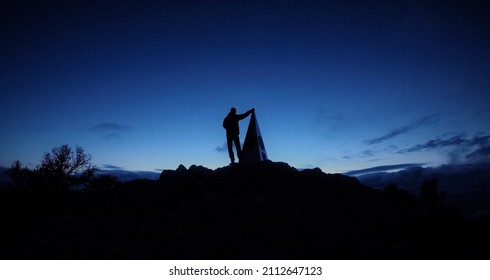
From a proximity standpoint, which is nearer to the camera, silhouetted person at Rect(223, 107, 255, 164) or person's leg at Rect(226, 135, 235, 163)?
silhouetted person at Rect(223, 107, 255, 164)

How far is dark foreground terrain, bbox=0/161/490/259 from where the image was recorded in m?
6.57

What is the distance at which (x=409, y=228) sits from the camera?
392 inches

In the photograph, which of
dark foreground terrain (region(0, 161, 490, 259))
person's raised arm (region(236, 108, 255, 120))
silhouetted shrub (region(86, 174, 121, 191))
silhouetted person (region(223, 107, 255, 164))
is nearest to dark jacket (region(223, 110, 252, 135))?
silhouetted person (region(223, 107, 255, 164))

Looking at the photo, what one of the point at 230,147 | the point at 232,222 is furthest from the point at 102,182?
the point at 232,222

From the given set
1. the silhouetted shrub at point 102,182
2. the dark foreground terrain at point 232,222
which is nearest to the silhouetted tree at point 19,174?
the silhouetted shrub at point 102,182

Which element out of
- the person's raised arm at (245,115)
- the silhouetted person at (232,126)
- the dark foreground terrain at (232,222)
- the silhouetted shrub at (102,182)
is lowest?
the dark foreground terrain at (232,222)

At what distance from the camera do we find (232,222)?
A: 9180 millimetres

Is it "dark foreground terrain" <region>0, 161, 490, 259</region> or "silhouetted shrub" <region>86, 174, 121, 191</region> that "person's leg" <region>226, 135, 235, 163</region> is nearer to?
"dark foreground terrain" <region>0, 161, 490, 259</region>

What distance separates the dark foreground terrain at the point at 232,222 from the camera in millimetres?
6574

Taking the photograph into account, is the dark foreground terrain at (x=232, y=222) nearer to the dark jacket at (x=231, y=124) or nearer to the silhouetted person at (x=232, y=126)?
the silhouetted person at (x=232, y=126)

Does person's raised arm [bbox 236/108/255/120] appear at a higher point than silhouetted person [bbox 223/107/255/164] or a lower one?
higher

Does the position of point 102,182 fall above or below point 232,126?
below

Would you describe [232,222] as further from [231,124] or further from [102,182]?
[102,182]
